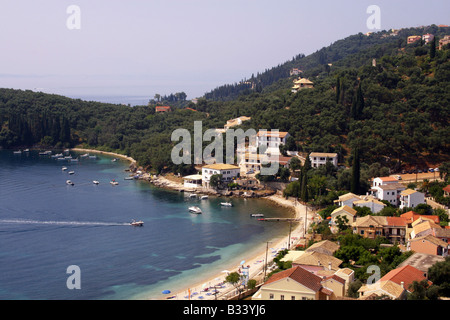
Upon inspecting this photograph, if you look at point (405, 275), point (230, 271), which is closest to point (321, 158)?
point (230, 271)

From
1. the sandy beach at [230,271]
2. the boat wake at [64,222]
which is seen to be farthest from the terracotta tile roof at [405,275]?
the boat wake at [64,222]

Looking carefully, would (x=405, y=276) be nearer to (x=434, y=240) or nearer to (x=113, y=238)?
(x=434, y=240)

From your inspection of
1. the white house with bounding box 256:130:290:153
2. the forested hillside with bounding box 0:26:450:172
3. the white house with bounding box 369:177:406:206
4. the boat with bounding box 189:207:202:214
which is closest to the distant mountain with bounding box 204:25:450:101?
the forested hillside with bounding box 0:26:450:172

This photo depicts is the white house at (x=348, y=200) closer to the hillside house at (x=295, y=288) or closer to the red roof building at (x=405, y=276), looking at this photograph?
the red roof building at (x=405, y=276)
